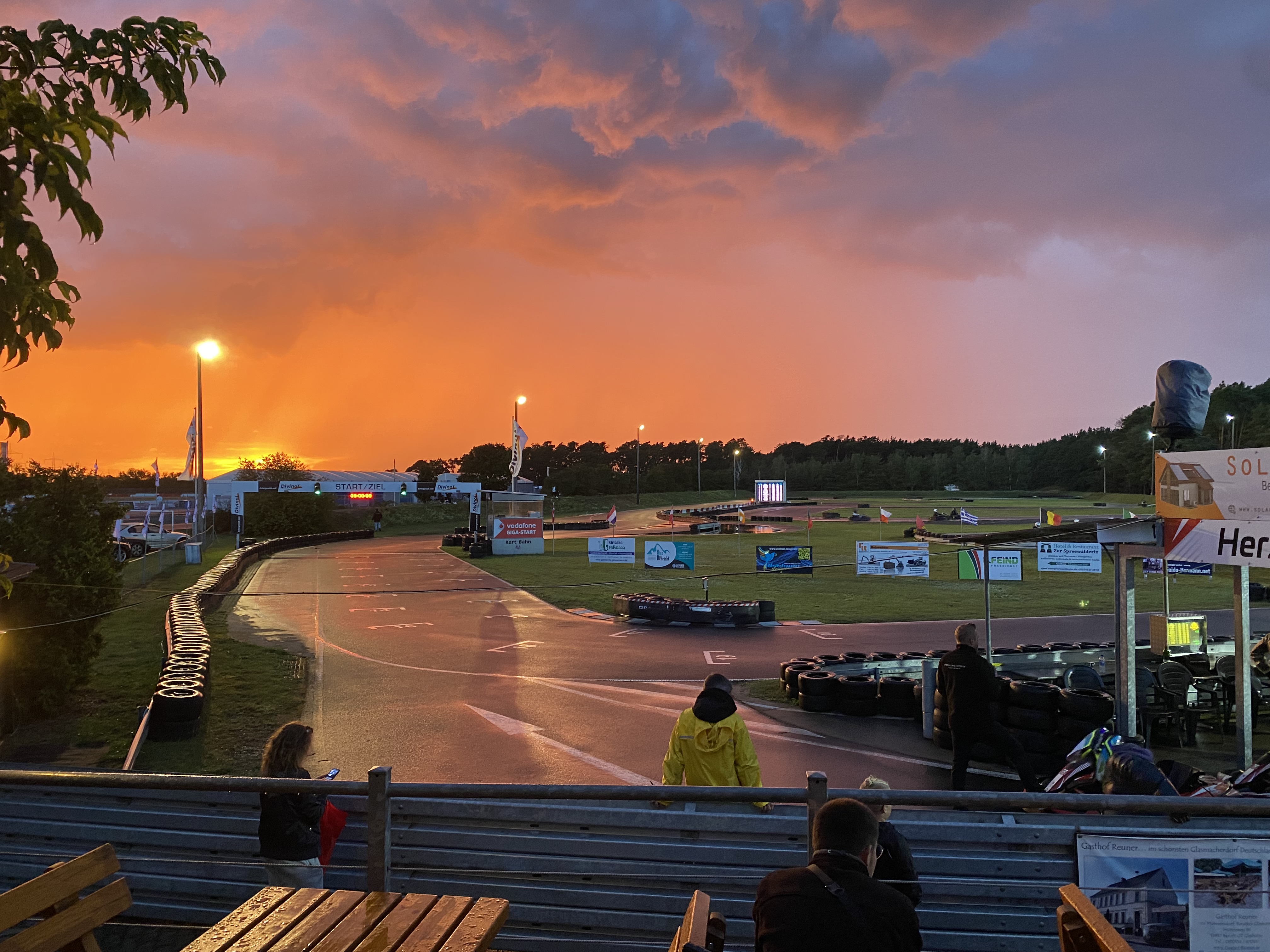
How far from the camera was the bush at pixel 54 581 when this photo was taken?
14.1 meters

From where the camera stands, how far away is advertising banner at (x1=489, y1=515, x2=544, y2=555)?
46.4 m

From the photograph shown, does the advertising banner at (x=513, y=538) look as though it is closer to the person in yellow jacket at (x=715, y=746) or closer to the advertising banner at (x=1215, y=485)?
the advertising banner at (x=1215, y=485)

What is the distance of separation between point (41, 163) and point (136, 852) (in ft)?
12.6

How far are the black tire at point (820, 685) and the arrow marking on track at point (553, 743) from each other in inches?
170

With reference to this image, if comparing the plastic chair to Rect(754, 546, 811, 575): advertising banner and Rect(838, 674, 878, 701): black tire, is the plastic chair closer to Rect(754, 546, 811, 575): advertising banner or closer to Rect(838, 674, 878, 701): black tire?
Rect(838, 674, 878, 701): black tire

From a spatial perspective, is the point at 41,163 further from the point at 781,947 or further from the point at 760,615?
the point at 760,615

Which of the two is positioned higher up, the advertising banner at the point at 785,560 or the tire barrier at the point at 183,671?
the advertising banner at the point at 785,560

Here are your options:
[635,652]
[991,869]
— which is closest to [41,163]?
[991,869]

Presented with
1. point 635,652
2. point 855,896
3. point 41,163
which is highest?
point 41,163

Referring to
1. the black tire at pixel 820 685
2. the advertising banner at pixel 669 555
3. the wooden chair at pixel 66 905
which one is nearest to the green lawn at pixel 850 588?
the advertising banner at pixel 669 555

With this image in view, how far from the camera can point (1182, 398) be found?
35.2ft

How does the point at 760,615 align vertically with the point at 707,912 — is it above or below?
below

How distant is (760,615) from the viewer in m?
24.1

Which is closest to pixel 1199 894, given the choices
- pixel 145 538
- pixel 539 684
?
pixel 539 684
